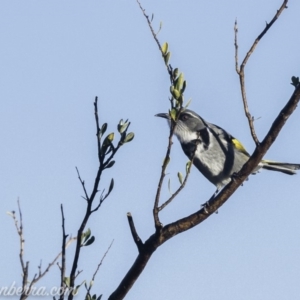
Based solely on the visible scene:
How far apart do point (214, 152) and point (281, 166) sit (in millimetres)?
1198

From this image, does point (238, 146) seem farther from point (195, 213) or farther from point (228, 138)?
point (195, 213)

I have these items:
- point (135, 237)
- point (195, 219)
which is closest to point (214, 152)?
point (195, 219)

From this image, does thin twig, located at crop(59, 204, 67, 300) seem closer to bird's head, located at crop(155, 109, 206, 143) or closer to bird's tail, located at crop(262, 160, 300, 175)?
bird's head, located at crop(155, 109, 206, 143)

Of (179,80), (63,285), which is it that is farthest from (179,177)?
(63,285)

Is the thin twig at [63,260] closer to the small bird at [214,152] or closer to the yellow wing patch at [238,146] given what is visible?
the small bird at [214,152]

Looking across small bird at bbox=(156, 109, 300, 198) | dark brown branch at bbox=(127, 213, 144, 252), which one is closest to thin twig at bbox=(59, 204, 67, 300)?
dark brown branch at bbox=(127, 213, 144, 252)

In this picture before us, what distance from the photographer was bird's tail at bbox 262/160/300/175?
10.0 metres

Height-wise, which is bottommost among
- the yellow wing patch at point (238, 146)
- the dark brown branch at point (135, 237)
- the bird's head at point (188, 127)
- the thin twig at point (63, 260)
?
the thin twig at point (63, 260)

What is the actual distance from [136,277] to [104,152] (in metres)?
0.75

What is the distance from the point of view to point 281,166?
10086 mm

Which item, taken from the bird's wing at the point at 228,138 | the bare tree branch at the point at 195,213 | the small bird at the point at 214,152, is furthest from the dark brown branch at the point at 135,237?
the bird's wing at the point at 228,138

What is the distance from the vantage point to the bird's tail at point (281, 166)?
10023mm

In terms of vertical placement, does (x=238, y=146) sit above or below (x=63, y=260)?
above

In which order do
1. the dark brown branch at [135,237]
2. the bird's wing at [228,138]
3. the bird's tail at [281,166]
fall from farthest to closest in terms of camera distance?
the bird's wing at [228,138] → the bird's tail at [281,166] → the dark brown branch at [135,237]
